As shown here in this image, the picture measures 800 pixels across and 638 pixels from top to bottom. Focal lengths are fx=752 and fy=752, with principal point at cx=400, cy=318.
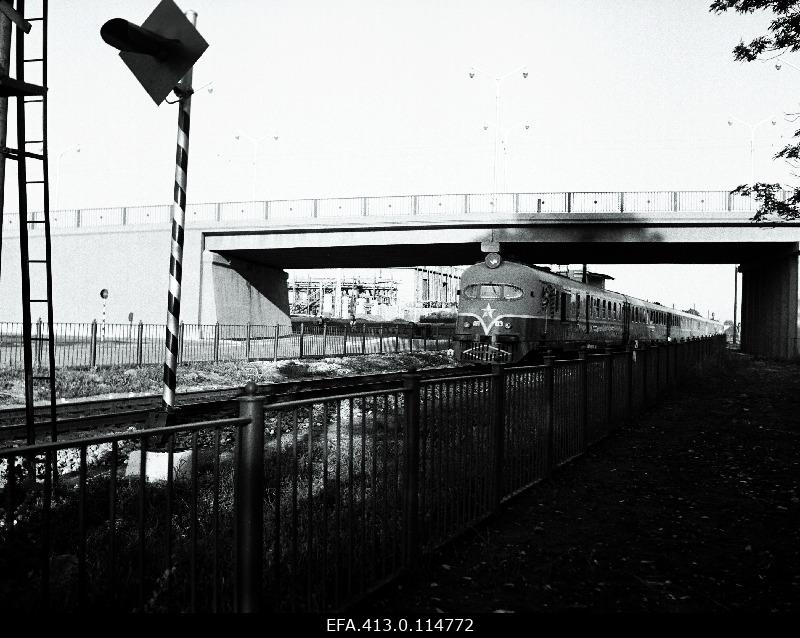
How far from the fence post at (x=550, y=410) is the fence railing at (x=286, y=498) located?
0.02 meters

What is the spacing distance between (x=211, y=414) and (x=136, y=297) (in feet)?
93.5

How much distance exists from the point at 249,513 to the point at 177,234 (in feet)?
21.6

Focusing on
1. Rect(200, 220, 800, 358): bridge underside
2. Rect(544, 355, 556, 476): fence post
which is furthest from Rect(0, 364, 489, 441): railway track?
Rect(200, 220, 800, 358): bridge underside

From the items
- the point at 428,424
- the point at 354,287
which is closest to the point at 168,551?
the point at 428,424

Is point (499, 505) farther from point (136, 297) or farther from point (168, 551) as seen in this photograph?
point (136, 297)

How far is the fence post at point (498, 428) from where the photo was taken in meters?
6.30

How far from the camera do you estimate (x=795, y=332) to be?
1275 inches

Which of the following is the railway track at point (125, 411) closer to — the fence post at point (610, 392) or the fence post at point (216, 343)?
the fence post at point (610, 392)

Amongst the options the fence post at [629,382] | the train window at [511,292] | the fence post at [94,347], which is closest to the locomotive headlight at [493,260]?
the train window at [511,292]

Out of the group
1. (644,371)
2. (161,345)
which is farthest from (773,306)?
(161,345)

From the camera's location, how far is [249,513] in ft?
10.9

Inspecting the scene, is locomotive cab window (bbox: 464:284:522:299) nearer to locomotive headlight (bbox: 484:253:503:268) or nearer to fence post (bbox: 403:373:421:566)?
locomotive headlight (bbox: 484:253:503:268)

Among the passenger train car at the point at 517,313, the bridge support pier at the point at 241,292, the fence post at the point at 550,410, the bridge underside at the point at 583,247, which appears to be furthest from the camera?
the bridge support pier at the point at 241,292

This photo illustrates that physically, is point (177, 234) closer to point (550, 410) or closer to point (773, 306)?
point (550, 410)
